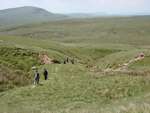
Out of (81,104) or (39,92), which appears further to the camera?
(39,92)

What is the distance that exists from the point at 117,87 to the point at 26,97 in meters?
9.22

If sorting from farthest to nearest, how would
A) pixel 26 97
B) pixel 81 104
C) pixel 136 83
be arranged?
pixel 136 83
pixel 26 97
pixel 81 104

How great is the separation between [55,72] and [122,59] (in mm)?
16973

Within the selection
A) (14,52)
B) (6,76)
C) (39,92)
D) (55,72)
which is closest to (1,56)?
(14,52)

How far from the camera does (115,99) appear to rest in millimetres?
26891

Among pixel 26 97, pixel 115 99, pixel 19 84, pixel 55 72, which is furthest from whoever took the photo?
pixel 55 72

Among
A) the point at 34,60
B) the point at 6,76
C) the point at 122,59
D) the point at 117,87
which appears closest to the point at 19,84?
the point at 6,76

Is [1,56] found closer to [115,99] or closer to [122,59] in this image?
[122,59]

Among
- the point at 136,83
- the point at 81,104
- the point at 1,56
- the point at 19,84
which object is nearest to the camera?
the point at 81,104

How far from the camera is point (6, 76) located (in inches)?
1512

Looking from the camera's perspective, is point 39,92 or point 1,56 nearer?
point 39,92

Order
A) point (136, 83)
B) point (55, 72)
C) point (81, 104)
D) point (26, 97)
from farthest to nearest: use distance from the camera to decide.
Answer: point (55, 72) → point (136, 83) → point (26, 97) → point (81, 104)

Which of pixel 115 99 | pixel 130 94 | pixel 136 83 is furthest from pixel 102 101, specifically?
pixel 136 83

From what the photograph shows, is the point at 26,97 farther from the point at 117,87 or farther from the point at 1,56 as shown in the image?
the point at 1,56
